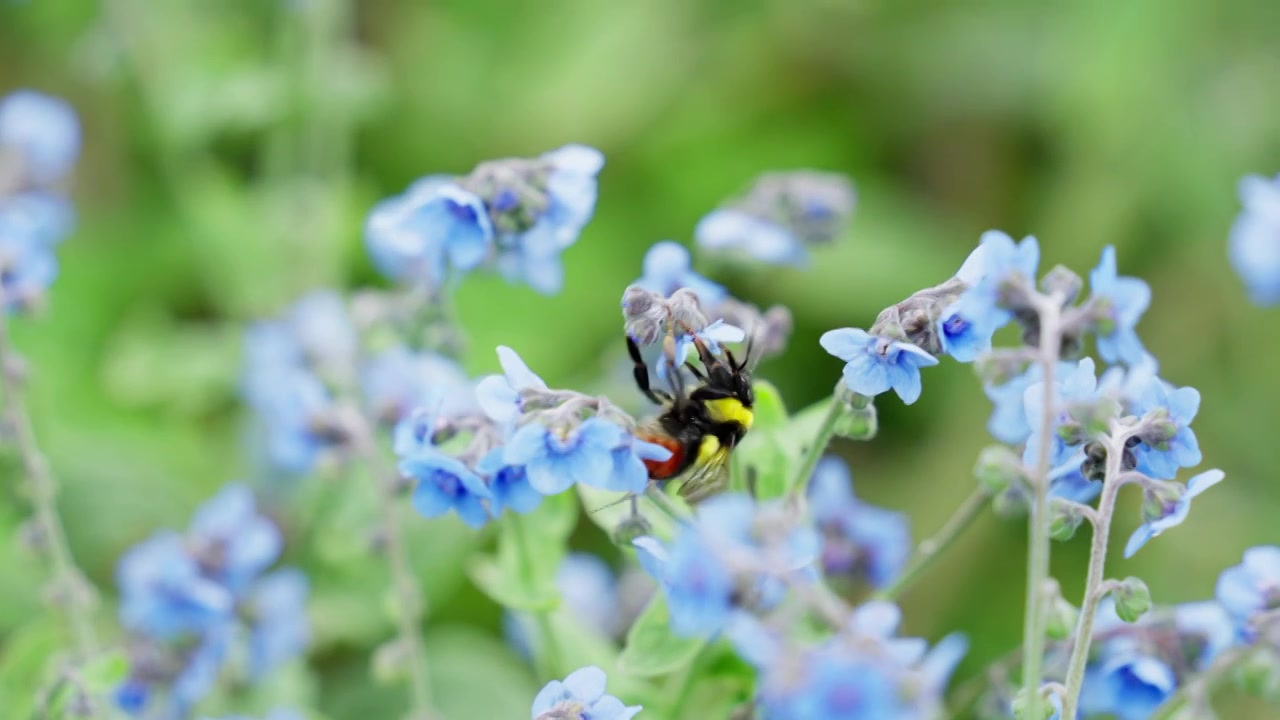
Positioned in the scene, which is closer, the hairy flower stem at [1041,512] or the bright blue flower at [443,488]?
the hairy flower stem at [1041,512]

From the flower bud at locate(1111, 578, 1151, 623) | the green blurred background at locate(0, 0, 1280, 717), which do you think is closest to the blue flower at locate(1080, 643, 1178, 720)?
the flower bud at locate(1111, 578, 1151, 623)

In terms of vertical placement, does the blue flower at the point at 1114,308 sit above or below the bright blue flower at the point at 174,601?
below

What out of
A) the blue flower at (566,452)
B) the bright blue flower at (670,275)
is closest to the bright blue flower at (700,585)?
the blue flower at (566,452)

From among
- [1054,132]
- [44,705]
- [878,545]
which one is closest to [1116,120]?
[1054,132]

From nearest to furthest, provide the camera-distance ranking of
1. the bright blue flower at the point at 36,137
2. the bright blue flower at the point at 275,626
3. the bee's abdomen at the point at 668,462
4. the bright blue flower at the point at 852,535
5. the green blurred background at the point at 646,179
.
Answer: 1. the bee's abdomen at the point at 668,462
2. the bright blue flower at the point at 852,535
3. the bright blue flower at the point at 275,626
4. the bright blue flower at the point at 36,137
5. the green blurred background at the point at 646,179

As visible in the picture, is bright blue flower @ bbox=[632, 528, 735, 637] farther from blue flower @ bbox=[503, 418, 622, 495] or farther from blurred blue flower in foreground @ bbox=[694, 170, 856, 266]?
blurred blue flower in foreground @ bbox=[694, 170, 856, 266]

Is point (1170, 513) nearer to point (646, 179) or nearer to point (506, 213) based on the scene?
point (506, 213)

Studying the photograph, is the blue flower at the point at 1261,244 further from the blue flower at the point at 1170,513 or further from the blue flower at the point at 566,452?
the blue flower at the point at 566,452

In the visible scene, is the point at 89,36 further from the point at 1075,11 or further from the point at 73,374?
the point at 1075,11
